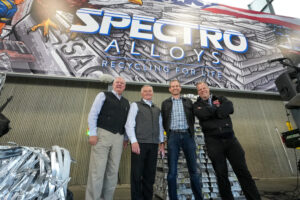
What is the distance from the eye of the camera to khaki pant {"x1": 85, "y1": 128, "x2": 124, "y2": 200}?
5.11 feet

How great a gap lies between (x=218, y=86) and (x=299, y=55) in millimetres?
3444

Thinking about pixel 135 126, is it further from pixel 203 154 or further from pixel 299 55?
pixel 299 55

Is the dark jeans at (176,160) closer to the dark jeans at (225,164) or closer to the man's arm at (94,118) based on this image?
the dark jeans at (225,164)

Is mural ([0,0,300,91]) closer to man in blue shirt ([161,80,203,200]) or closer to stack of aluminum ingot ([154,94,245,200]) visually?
man in blue shirt ([161,80,203,200])

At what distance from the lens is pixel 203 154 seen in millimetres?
2340

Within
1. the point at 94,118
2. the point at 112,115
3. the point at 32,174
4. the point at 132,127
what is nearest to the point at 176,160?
the point at 132,127

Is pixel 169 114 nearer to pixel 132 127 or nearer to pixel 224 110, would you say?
pixel 132 127

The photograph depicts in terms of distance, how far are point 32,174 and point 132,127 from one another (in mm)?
1203

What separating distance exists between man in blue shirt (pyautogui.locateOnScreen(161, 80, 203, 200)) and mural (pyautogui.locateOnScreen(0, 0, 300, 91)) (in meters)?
1.71

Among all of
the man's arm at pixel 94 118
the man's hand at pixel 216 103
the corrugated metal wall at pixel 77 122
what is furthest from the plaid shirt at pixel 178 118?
the corrugated metal wall at pixel 77 122

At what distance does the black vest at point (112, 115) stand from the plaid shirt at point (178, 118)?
2.03 feet

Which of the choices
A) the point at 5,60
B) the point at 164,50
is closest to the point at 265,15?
the point at 164,50

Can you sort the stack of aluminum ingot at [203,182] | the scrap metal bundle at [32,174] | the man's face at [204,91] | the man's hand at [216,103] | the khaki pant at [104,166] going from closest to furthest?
1. the scrap metal bundle at [32,174]
2. the khaki pant at [104,166]
3. the man's hand at [216,103]
4. the man's face at [204,91]
5. the stack of aluminum ingot at [203,182]

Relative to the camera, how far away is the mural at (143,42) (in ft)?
11.2
